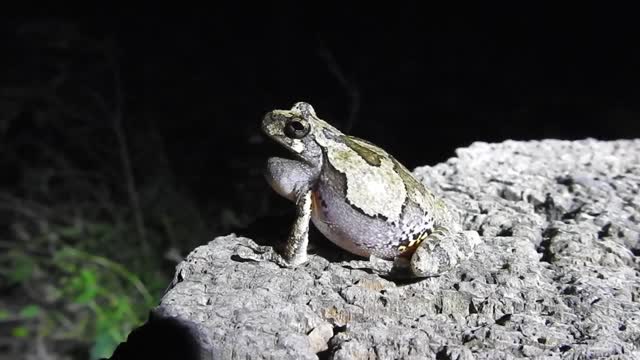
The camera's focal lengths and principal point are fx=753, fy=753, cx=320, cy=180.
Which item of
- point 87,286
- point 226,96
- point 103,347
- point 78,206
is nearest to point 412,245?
point 103,347

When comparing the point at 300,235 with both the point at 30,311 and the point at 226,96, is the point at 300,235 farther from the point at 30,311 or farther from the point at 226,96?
the point at 226,96

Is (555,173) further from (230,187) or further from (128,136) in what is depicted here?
(128,136)

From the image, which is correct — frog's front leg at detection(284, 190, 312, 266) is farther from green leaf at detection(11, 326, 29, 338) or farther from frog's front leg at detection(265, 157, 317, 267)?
green leaf at detection(11, 326, 29, 338)

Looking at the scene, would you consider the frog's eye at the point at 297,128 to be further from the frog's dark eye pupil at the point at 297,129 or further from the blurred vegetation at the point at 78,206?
the blurred vegetation at the point at 78,206

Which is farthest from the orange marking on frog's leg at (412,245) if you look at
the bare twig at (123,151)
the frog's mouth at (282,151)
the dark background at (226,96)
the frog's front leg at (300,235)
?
the bare twig at (123,151)

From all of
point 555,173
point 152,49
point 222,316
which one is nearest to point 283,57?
point 152,49

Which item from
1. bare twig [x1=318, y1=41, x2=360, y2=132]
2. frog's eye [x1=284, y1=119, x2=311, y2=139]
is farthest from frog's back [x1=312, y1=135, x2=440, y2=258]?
bare twig [x1=318, y1=41, x2=360, y2=132]
